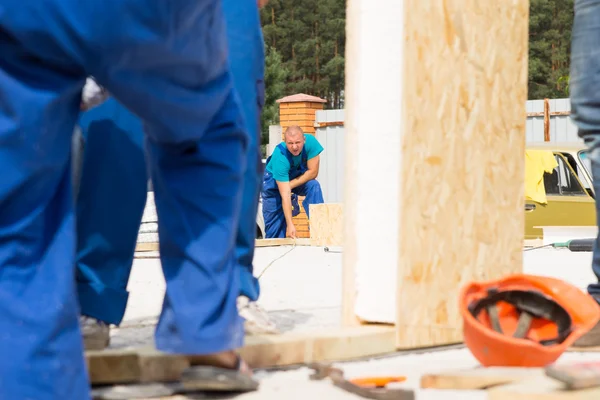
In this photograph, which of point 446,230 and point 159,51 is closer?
point 159,51

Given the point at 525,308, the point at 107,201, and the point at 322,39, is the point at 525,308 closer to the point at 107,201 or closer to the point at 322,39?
the point at 107,201

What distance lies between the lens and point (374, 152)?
9.61ft

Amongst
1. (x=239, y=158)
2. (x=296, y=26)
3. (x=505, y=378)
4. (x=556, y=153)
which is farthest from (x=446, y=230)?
(x=296, y=26)

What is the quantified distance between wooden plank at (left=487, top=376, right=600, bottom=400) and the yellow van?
8.74 meters

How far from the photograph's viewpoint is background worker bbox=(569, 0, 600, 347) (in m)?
2.92

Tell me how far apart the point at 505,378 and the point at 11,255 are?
46.1 inches

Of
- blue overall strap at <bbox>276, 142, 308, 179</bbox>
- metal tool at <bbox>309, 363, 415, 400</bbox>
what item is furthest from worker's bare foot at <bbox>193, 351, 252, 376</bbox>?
blue overall strap at <bbox>276, 142, 308, 179</bbox>

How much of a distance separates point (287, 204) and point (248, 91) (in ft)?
23.2

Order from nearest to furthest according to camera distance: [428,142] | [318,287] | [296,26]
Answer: [428,142], [318,287], [296,26]

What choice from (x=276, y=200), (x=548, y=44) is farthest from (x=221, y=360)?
(x=548, y=44)

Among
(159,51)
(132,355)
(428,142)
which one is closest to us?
(159,51)

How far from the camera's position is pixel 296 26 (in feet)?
157

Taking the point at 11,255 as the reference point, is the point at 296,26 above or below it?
above

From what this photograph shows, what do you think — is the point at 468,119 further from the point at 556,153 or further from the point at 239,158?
the point at 556,153
